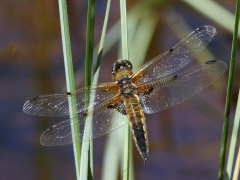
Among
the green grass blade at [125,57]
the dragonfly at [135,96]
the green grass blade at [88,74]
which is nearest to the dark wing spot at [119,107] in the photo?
the dragonfly at [135,96]

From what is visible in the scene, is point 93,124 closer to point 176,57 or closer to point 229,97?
point 176,57

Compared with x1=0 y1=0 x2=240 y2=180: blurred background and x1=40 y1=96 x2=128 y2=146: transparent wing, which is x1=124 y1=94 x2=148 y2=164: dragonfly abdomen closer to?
x1=40 y1=96 x2=128 y2=146: transparent wing

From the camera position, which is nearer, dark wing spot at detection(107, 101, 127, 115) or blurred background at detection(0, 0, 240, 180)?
dark wing spot at detection(107, 101, 127, 115)

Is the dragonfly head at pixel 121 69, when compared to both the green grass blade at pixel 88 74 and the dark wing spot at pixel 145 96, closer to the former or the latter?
the dark wing spot at pixel 145 96

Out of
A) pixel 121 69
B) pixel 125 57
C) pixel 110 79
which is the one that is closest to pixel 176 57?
pixel 121 69

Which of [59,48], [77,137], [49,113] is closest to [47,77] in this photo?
[59,48]

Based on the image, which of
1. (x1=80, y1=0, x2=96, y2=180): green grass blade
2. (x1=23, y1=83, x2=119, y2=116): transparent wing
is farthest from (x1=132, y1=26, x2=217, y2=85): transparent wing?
(x1=80, y1=0, x2=96, y2=180): green grass blade
